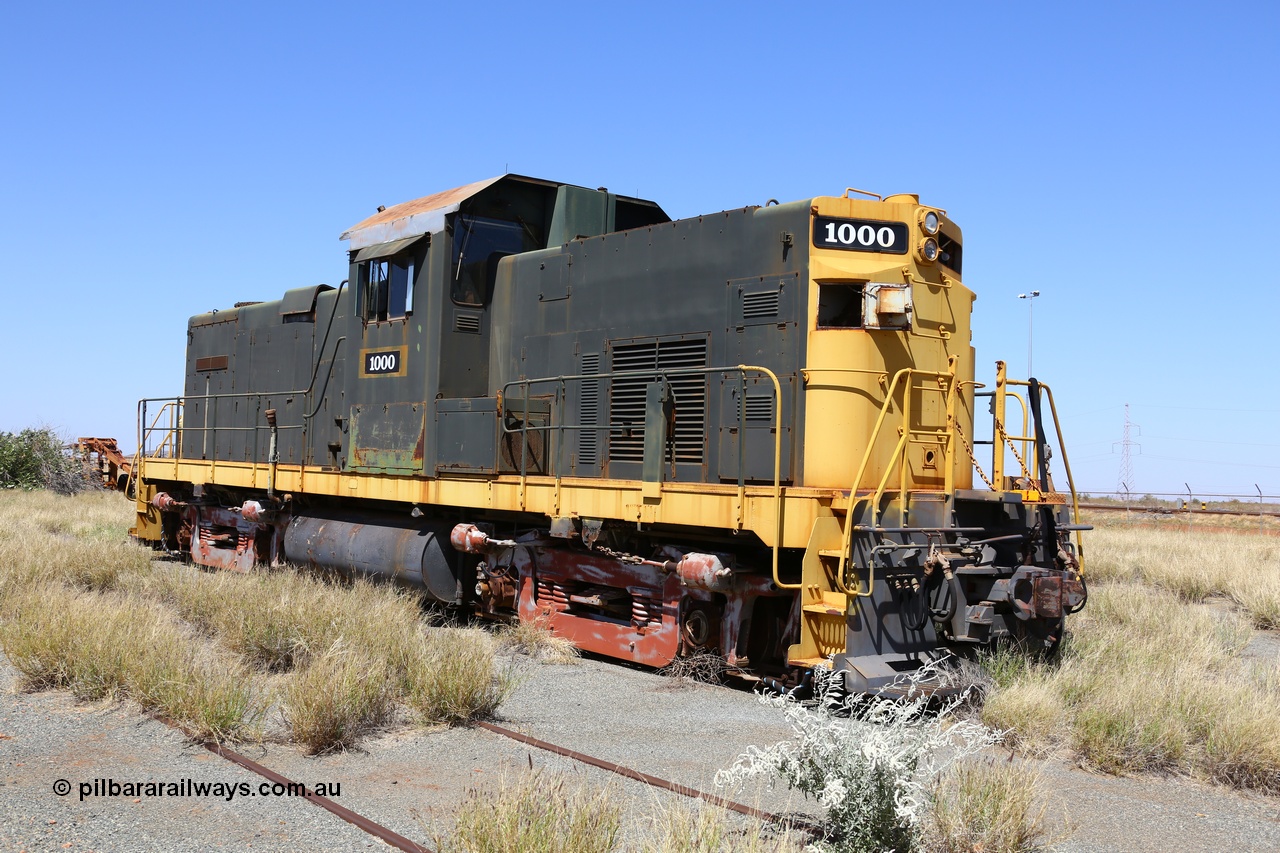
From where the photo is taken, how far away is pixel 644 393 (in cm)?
890

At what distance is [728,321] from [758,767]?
4.40 meters

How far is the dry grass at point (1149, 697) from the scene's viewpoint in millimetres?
5879

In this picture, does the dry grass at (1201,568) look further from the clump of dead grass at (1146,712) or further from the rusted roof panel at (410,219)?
the rusted roof panel at (410,219)

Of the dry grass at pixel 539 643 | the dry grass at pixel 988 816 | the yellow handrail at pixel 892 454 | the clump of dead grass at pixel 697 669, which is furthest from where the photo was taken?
the dry grass at pixel 539 643

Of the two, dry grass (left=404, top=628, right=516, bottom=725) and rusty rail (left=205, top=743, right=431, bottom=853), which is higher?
dry grass (left=404, top=628, right=516, bottom=725)

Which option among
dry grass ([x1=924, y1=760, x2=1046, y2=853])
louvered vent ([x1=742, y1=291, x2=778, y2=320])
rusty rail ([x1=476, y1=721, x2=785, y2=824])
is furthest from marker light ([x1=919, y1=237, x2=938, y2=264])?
rusty rail ([x1=476, y1=721, x2=785, y2=824])

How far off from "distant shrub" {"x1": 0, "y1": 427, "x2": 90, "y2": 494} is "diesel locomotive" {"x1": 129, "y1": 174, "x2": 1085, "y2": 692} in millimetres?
24492

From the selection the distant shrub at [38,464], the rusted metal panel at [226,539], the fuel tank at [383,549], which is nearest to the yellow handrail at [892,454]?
the fuel tank at [383,549]

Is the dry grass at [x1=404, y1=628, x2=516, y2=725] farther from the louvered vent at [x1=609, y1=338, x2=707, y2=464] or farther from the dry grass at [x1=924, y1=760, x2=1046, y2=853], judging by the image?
the dry grass at [x1=924, y1=760, x2=1046, y2=853]

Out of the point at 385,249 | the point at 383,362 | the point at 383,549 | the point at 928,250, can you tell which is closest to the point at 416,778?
the point at 928,250

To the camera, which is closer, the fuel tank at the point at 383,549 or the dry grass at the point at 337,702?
the dry grass at the point at 337,702

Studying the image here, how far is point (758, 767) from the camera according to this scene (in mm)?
4449

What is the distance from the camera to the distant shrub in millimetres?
31594

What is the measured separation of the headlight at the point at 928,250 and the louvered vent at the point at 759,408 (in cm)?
152
